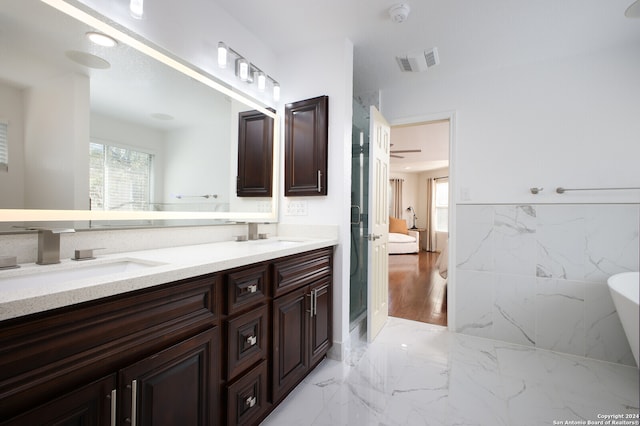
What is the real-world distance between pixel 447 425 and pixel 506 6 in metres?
2.35

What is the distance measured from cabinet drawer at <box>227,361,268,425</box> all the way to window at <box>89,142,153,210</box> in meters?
0.92

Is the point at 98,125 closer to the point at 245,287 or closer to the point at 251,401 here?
the point at 245,287

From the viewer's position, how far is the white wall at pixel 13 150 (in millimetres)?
877

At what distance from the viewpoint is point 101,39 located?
43.7 inches

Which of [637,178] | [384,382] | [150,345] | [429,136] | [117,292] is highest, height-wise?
[429,136]

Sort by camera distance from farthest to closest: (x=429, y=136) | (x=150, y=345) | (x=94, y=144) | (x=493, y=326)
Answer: (x=429, y=136)
(x=493, y=326)
(x=94, y=144)
(x=150, y=345)

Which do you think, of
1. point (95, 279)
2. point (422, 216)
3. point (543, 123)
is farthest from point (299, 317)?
point (422, 216)

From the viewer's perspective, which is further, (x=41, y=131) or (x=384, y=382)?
(x=384, y=382)

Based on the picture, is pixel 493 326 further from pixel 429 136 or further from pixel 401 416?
pixel 429 136

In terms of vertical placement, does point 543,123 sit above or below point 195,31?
below

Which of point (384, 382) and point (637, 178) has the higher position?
point (637, 178)

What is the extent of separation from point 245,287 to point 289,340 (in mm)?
498

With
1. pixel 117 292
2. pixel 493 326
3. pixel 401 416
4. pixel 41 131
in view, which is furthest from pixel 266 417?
pixel 493 326

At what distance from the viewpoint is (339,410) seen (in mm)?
1420
